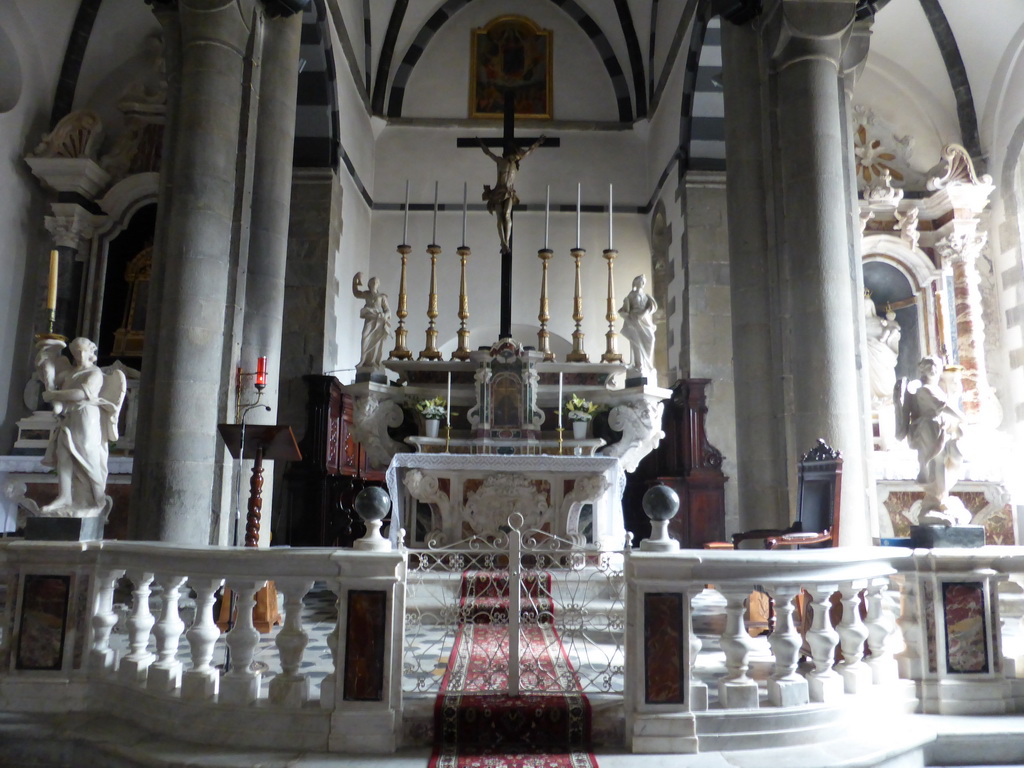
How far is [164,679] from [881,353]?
9459 millimetres

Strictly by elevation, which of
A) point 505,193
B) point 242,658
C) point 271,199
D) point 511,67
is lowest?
point 242,658

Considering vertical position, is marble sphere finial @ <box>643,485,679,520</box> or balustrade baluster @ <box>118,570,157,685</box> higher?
marble sphere finial @ <box>643,485,679,520</box>

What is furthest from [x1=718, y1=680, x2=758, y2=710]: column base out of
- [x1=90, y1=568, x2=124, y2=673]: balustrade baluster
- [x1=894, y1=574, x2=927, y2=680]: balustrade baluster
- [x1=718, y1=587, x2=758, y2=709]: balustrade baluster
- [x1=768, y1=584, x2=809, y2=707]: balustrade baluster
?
[x1=90, y1=568, x2=124, y2=673]: balustrade baluster

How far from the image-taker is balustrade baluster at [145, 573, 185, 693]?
3.59 meters

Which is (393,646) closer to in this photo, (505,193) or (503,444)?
(503,444)

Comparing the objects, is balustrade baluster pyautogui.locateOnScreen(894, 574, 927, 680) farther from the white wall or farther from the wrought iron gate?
the white wall

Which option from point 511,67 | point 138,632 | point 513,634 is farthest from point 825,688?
point 511,67

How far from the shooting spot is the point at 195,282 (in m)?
5.98

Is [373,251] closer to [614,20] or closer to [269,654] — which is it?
[614,20]

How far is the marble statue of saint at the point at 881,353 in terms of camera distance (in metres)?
10.4

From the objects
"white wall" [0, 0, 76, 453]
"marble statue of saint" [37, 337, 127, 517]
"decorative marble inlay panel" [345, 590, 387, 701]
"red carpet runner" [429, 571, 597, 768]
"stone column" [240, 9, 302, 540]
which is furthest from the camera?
"white wall" [0, 0, 76, 453]

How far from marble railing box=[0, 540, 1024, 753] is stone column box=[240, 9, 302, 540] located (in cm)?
284

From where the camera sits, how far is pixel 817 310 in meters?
6.09

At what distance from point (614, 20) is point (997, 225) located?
654 centimetres
